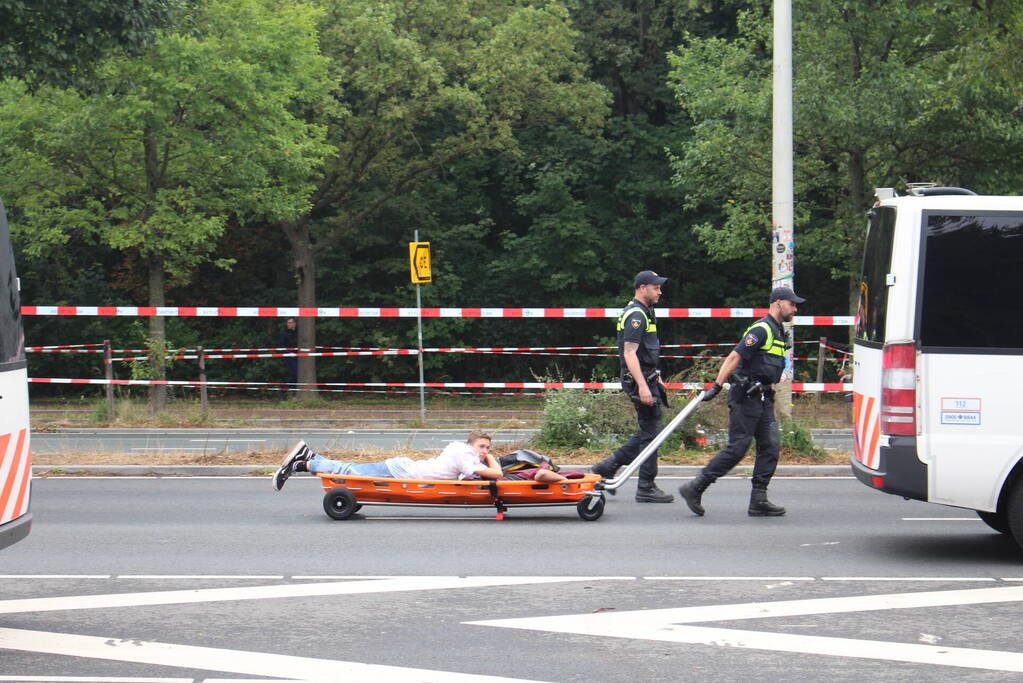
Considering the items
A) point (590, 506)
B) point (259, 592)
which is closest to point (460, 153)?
point (590, 506)

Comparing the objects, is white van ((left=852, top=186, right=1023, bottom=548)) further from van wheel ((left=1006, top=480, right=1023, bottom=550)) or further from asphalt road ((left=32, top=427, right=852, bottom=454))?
asphalt road ((left=32, top=427, right=852, bottom=454))

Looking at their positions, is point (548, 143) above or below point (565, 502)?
above

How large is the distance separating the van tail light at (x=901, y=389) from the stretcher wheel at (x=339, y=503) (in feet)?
13.8

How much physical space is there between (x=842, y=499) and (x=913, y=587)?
12.2 ft

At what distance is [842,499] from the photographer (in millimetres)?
11547

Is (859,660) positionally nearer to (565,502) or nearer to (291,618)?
(291,618)

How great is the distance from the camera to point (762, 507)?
34.4 feet

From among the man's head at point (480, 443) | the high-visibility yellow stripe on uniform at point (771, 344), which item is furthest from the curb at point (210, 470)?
the man's head at point (480, 443)

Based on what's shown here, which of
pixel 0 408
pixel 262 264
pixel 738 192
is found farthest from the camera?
pixel 262 264


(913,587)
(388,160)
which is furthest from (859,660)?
(388,160)

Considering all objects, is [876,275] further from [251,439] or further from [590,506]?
[251,439]

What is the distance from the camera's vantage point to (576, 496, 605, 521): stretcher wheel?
10141 mm

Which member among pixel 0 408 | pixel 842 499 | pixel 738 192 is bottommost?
pixel 842 499

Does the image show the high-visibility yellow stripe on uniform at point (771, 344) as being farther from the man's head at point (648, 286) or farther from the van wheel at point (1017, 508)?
the van wheel at point (1017, 508)
